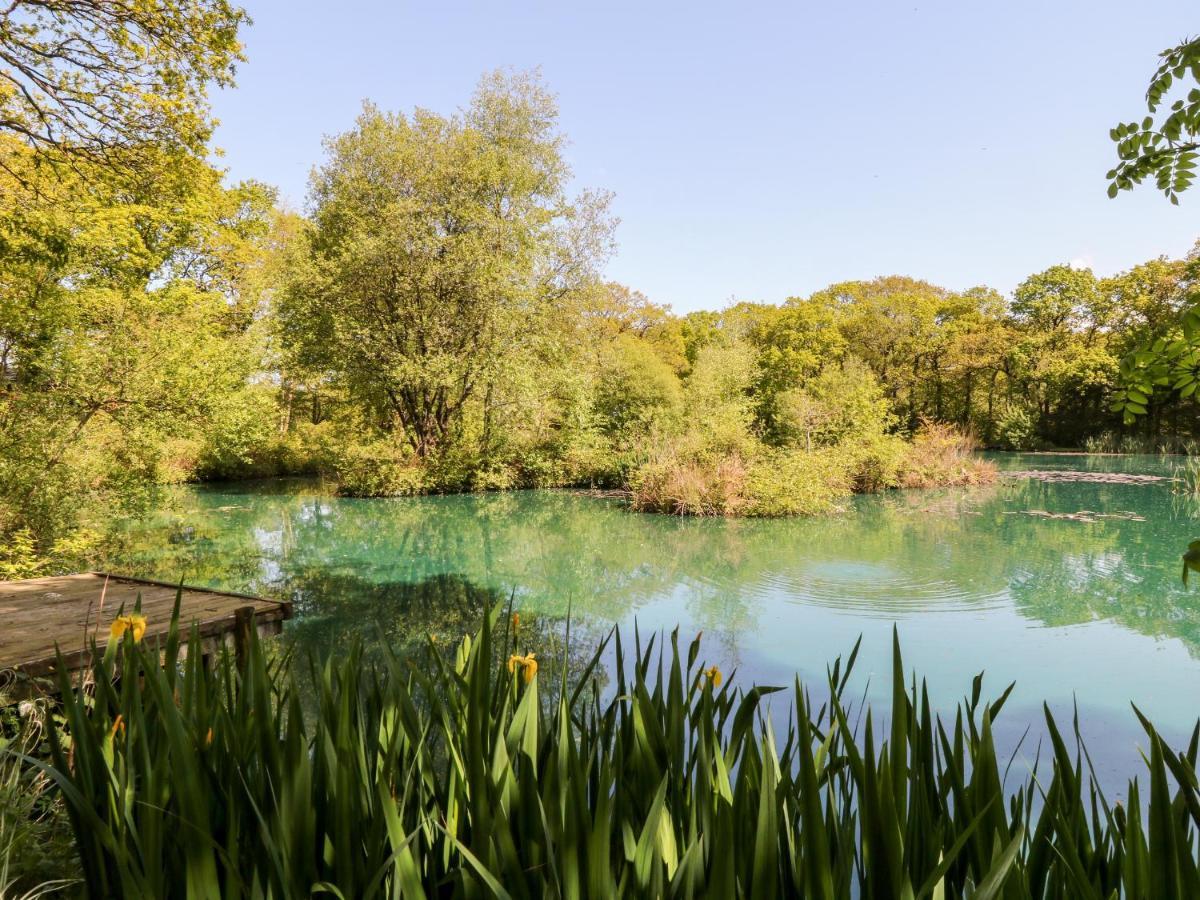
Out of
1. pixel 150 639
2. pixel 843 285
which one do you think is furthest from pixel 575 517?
pixel 843 285

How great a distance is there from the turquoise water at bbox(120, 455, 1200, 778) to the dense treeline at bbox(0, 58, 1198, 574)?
5.35 feet

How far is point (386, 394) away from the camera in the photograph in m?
16.7

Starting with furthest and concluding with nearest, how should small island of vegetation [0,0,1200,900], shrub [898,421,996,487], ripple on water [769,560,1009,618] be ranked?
1. shrub [898,421,996,487]
2. ripple on water [769,560,1009,618]
3. small island of vegetation [0,0,1200,900]

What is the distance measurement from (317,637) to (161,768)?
435 centimetres

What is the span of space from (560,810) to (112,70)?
22.4 feet

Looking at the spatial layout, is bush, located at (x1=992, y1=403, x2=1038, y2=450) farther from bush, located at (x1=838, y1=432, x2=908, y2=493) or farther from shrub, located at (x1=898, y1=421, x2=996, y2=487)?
bush, located at (x1=838, y1=432, x2=908, y2=493)

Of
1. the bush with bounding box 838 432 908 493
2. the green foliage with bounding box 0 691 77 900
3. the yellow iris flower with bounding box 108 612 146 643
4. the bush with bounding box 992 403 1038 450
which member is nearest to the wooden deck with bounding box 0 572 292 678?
the green foliage with bounding box 0 691 77 900

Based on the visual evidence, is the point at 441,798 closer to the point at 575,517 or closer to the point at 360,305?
the point at 575,517

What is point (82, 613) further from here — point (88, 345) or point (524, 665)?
point (88, 345)

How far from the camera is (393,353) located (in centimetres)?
1505

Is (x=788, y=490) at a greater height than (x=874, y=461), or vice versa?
(x=874, y=461)

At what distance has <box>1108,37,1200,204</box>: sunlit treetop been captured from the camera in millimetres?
1227

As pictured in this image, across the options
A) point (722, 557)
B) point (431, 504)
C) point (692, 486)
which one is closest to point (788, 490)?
point (692, 486)

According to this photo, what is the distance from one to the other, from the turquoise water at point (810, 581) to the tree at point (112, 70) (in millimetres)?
4185
